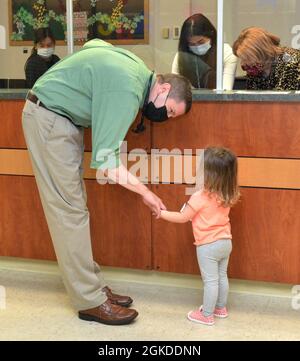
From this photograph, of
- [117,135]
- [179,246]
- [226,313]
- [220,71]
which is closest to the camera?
[117,135]

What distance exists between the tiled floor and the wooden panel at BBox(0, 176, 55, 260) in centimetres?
20

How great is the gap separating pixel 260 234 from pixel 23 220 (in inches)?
54.4

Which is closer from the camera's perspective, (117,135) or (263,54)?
(117,135)

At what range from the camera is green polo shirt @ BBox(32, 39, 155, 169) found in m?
2.21

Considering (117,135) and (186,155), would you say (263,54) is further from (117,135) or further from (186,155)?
(117,135)

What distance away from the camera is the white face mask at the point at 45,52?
4.21 meters

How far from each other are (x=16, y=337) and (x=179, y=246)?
97 centimetres

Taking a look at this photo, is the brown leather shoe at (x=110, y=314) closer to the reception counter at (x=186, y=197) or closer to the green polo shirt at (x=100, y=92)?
the reception counter at (x=186, y=197)

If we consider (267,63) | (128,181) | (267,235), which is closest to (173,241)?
(267,235)

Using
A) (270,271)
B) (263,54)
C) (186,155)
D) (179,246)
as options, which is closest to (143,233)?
(179,246)

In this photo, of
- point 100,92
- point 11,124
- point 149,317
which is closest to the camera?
point 100,92

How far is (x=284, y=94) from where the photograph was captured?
8.42 feet

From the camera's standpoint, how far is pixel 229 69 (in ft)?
10.2

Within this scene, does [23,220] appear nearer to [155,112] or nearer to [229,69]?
[155,112]
